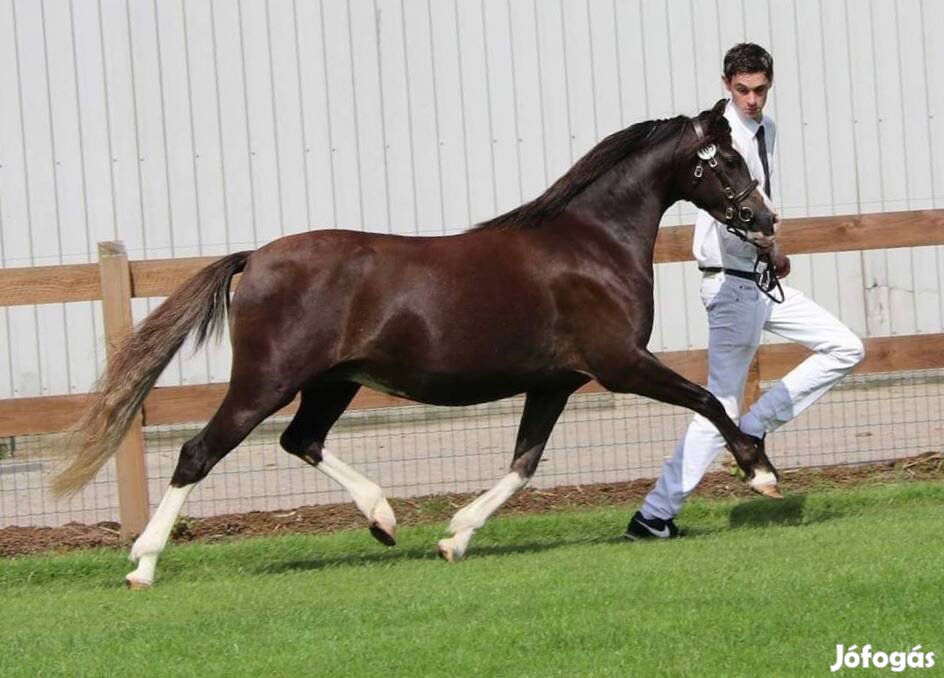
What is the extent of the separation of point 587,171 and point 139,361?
7.05 feet

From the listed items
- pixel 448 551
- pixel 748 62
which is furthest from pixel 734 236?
pixel 448 551

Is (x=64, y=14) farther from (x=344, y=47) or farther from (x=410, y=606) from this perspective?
(x=410, y=606)

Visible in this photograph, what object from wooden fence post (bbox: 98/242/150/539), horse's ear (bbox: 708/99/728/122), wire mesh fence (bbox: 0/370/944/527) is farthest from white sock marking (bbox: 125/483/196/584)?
horse's ear (bbox: 708/99/728/122)

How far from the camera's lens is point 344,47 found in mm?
13094

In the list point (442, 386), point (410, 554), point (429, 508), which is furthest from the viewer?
point (429, 508)

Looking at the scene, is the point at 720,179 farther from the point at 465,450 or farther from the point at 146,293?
the point at 465,450

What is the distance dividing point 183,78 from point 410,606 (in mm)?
8043

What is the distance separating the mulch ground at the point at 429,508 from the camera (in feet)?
Answer: 27.3

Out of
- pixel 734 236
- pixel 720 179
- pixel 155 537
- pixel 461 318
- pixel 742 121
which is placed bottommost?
pixel 155 537

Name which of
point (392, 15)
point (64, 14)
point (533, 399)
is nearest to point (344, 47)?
point (392, 15)

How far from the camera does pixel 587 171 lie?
7156mm

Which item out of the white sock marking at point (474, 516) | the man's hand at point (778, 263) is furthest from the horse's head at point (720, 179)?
the white sock marking at point (474, 516)

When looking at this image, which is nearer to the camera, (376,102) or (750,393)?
(750,393)

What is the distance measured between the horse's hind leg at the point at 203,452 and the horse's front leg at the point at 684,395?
4.64 feet
